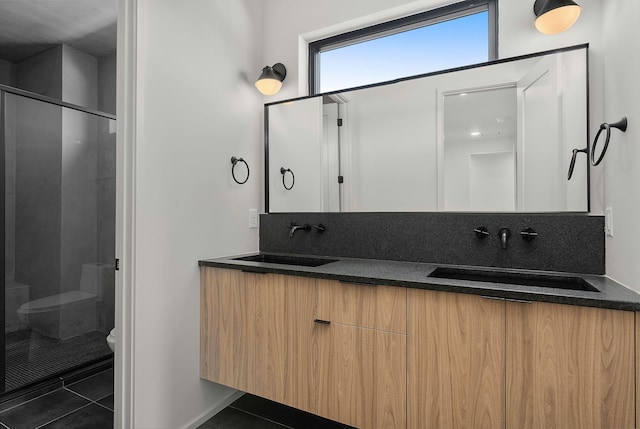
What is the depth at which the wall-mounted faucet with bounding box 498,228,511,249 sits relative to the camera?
1.58 m

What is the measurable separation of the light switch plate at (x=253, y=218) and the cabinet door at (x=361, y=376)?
970mm

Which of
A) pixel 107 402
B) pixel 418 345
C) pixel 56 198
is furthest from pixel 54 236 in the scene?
pixel 418 345

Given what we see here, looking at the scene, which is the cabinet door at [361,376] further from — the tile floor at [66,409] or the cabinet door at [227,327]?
the tile floor at [66,409]

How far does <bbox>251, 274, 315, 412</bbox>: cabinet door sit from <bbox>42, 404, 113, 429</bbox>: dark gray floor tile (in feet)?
2.93

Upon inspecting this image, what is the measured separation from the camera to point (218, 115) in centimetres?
199

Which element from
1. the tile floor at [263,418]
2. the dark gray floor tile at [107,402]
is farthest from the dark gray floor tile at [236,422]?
the dark gray floor tile at [107,402]

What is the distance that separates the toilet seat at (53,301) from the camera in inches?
91.2

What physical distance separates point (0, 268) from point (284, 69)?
2.17 metres

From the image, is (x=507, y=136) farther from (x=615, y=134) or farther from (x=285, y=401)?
(x=285, y=401)

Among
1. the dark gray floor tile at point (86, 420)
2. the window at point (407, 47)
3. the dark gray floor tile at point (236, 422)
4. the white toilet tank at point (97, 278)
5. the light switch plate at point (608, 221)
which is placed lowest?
the dark gray floor tile at point (236, 422)

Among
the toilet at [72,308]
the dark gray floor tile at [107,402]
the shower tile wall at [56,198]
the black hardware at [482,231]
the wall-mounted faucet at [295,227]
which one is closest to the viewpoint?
the black hardware at [482,231]

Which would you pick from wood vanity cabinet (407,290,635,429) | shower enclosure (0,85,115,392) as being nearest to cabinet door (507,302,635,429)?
wood vanity cabinet (407,290,635,429)

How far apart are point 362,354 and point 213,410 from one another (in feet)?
3.49

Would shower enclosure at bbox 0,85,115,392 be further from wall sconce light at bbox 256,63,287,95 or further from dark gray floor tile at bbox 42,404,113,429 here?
wall sconce light at bbox 256,63,287,95
